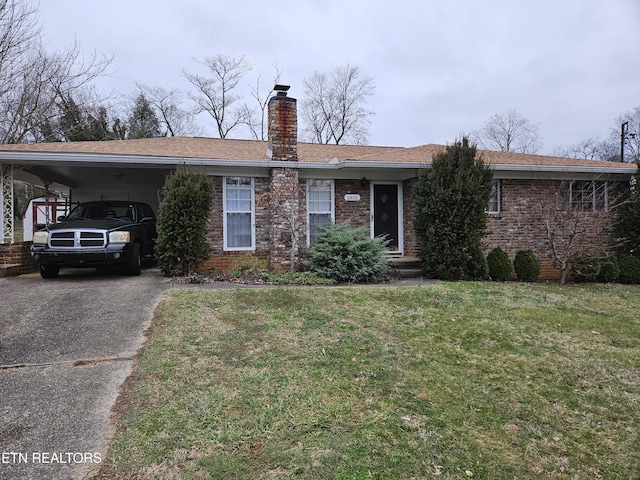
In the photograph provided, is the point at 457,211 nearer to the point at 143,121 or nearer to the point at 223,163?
the point at 223,163

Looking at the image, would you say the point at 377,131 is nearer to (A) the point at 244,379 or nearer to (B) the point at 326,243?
(B) the point at 326,243

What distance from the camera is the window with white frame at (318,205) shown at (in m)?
11.1

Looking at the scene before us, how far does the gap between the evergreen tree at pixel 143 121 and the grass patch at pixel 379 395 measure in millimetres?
25855

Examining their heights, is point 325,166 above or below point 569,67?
below

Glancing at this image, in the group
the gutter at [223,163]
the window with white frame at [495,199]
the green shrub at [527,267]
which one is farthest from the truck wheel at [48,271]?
the window with white frame at [495,199]

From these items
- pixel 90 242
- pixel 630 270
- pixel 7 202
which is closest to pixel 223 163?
pixel 90 242

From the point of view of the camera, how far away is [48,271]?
869cm

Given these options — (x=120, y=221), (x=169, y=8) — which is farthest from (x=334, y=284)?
(x=169, y=8)

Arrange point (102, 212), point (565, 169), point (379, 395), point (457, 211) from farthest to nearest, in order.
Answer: point (565, 169) < point (102, 212) < point (457, 211) < point (379, 395)

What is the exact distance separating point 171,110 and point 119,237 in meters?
26.1

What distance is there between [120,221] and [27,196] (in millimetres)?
24511

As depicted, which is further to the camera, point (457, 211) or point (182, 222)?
point (457, 211)

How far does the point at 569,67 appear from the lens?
18.7 meters

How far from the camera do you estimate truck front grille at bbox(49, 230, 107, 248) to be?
8.05 metres
